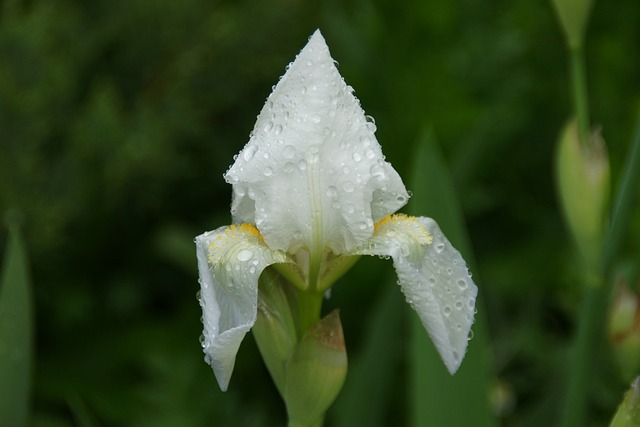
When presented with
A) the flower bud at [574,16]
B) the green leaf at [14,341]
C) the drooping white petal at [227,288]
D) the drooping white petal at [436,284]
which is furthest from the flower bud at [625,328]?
the green leaf at [14,341]

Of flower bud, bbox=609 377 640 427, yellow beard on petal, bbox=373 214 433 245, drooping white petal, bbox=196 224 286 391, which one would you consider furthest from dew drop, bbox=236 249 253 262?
flower bud, bbox=609 377 640 427

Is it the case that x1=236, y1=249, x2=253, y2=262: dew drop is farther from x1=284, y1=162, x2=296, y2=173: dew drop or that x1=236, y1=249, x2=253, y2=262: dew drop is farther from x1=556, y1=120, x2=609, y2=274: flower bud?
x1=556, y1=120, x2=609, y2=274: flower bud

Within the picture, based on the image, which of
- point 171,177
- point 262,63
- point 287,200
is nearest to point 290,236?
point 287,200

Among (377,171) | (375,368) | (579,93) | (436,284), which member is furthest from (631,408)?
(375,368)

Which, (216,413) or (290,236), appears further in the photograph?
(216,413)

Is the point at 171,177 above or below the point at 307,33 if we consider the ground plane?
below

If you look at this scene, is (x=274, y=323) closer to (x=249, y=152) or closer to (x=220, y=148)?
(x=249, y=152)

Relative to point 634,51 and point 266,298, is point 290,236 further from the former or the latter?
point 634,51

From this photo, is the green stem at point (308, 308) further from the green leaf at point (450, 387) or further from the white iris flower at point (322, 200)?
the green leaf at point (450, 387)
